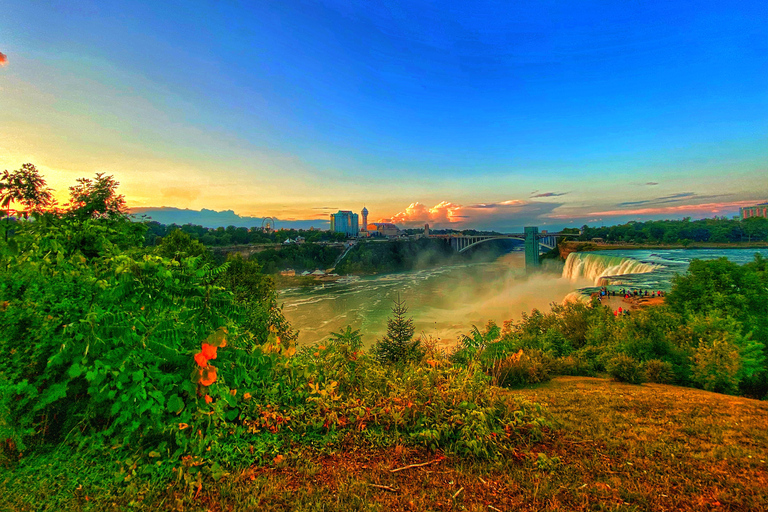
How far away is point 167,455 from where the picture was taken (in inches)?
96.4

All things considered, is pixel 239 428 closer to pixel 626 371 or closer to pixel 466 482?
pixel 466 482

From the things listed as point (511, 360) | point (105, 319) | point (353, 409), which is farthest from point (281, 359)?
point (511, 360)

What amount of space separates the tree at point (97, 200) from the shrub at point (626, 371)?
392 inches

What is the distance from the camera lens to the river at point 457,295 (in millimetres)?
27422

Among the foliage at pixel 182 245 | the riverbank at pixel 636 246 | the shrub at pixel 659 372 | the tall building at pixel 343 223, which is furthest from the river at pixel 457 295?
the tall building at pixel 343 223

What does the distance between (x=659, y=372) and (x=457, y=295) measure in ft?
116

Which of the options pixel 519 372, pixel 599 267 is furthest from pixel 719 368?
pixel 599 267

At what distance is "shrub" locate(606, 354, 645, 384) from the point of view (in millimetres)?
6686

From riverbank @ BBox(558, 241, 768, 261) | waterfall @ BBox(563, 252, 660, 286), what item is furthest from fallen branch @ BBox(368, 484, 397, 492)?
riverbank @ BBox(558, 241, 768, 261)

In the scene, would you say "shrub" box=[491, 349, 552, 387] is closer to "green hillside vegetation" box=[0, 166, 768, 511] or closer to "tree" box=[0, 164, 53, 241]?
"green hillside vegetation" box=[0, 166, 768, 511]

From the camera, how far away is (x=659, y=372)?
6992 millimetres

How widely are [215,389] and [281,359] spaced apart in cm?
92

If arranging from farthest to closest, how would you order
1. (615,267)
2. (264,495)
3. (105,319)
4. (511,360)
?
(615,267) < (511,360) < (105,319) < (264,495)

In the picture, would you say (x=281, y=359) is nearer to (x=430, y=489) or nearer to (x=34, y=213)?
(x=430, y=489)
